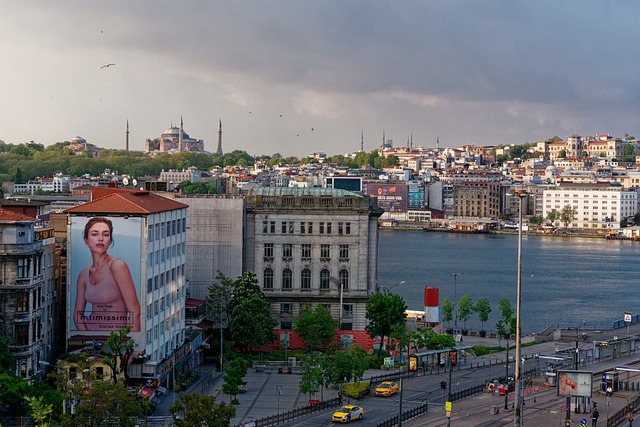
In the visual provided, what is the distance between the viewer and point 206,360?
35.8m

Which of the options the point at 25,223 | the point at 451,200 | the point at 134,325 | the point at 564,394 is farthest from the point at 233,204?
the point at 451,200

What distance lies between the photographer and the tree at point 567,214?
140 metres

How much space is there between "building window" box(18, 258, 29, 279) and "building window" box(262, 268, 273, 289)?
1438cm

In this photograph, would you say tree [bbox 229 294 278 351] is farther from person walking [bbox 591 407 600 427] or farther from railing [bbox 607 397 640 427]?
person walking [bbox 591 407 600 427]

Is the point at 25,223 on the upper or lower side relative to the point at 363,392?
upper

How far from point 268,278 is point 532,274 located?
1615 inches

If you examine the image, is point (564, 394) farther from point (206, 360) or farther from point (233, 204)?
point (233, 204)

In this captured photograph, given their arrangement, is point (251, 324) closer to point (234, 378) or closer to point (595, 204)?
point (234, 378)

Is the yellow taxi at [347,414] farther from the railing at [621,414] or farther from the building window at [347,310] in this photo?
the building window at [347,310]

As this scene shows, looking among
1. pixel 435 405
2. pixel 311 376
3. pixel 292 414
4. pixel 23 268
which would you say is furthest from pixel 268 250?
pixel 23 268

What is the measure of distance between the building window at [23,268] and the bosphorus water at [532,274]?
25257 millimetres

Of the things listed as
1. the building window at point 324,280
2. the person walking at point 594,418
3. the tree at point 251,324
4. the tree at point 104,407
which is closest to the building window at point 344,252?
the building window at point 324,280

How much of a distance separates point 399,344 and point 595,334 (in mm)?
11618

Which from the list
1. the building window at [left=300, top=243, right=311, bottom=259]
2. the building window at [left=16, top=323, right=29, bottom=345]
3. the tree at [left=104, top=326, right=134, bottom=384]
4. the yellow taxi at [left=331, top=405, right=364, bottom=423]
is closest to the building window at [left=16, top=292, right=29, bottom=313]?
the building window at [left=16, top=323, right=29, bottom=345]
